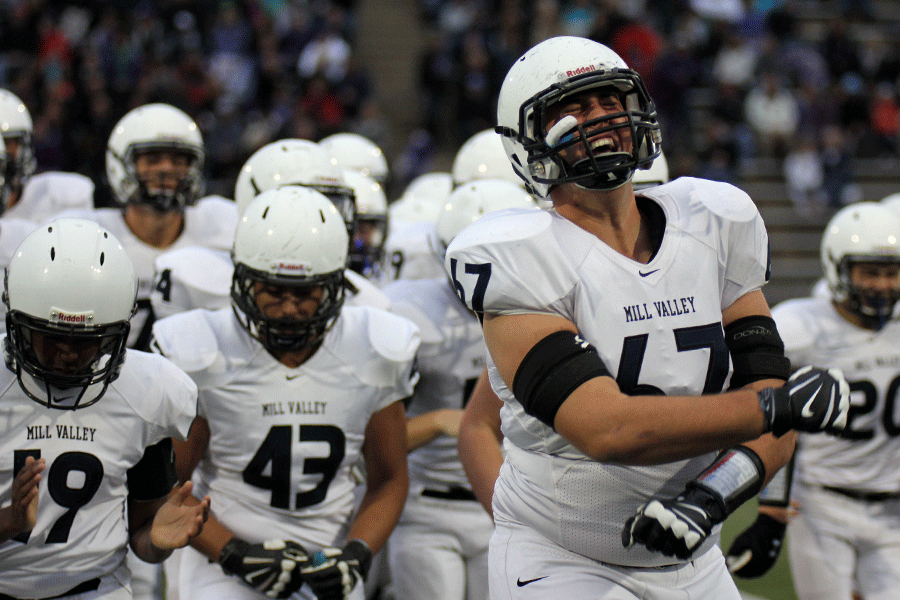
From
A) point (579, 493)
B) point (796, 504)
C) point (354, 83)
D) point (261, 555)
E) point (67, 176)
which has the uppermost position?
point (354, 83)

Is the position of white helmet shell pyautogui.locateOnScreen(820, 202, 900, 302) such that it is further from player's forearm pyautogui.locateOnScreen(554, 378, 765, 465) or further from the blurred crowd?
the blurred crowd

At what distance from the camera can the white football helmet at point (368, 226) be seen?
15.9ft

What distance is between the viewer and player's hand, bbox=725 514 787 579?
164 inches

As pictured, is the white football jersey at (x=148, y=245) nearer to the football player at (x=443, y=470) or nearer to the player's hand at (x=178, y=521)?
the football player at (x=443, y=470)

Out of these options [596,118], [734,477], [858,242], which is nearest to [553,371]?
[734,477]

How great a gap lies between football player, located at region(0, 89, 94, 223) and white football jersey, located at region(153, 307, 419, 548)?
2.19 meters

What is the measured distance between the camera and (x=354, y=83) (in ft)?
36.1

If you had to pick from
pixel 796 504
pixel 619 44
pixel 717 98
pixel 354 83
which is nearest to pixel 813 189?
pixel 717 98

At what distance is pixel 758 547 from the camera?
417 centimetres

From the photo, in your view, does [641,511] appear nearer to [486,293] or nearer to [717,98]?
[486,293]

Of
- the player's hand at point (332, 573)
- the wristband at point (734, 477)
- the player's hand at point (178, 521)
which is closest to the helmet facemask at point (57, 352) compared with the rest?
the player's hand at point (178, 521)

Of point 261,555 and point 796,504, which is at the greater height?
point 261,555

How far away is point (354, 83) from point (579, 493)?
9.31m

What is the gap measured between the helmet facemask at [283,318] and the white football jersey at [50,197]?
8.80ft
